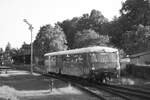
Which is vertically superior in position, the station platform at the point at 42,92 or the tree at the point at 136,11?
the tree at the point at 136,11

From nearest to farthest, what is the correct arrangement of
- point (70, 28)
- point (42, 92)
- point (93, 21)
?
point (42, 92) < point (93, 21) < point (70, 28)

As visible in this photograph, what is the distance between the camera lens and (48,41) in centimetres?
5834

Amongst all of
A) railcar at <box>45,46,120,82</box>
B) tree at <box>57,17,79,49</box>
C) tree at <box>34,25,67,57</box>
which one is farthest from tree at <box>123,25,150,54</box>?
tree at <box>57,17,79,49</box>

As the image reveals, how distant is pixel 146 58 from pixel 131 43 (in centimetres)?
939

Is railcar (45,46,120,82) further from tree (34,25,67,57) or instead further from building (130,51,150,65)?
tree (34,25,67,57)

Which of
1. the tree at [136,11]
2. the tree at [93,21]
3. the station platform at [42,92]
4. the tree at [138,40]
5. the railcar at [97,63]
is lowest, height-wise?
the station platform at [42,92]

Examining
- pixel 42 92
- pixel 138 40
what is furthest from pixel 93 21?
pixel 42 92

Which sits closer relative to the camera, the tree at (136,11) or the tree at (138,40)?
the tree at (138,40)

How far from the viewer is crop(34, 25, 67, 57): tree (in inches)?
2275

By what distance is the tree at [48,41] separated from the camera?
57.8 meters

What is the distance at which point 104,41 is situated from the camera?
56531mm

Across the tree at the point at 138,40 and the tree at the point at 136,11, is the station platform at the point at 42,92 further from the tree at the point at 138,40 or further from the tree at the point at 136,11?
the tree at the point at 136,11

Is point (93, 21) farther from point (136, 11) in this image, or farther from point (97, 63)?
point (97, 63)

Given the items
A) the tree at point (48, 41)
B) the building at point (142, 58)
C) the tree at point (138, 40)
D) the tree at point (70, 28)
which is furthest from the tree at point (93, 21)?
the building at point (142, 58)
